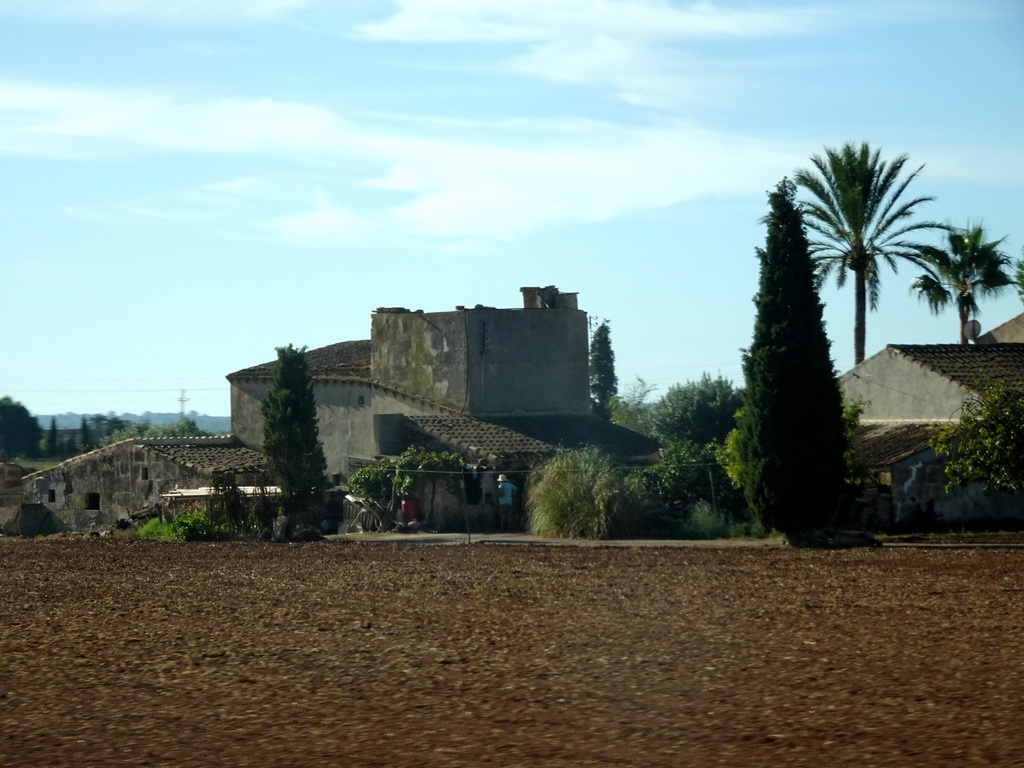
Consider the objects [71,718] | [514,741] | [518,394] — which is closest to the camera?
[514,741]

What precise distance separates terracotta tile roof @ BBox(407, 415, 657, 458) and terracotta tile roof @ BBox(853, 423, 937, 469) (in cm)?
771

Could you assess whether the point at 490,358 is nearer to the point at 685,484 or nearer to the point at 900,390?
the point at 685,484

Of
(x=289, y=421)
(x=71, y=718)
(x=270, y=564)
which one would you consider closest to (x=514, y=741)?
(x=71, y=718)

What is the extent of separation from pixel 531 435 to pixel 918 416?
439 inches

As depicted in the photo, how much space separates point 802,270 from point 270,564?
12.3 meters

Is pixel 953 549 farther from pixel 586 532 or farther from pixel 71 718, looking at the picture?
pixel 71 718

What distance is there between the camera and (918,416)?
118 feet

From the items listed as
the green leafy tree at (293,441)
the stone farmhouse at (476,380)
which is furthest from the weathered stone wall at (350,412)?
the green leafy tree at (293,441)

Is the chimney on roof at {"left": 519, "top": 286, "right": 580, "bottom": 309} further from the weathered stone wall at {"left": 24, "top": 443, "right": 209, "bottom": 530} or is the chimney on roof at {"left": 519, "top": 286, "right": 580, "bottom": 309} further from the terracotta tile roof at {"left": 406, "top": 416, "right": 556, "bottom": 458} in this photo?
the weathered stone wall at {"left": 24, "top": 443, "right": 209, "bottom": 530}

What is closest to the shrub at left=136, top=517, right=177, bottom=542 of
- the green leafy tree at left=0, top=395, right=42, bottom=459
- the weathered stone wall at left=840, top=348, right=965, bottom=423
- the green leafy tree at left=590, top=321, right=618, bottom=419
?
the weathered stone wall at left=840, top=348, right=965, bottom=423

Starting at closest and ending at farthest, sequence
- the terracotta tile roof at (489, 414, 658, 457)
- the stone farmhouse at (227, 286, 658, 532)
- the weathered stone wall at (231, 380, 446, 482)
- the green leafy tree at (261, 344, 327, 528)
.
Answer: the green leafy tree at (261, 344, 327, 528)
the terracotta tile roof at (489, 414, 658, 457)
the stone farmhouse at (227, 286, 658, 532)
the weathered stone wall at (231, 380, 446, 482)

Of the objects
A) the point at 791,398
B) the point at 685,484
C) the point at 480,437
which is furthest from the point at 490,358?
the point at 791,398

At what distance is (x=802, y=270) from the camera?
27844mm

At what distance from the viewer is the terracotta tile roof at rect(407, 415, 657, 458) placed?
37.7 metres
